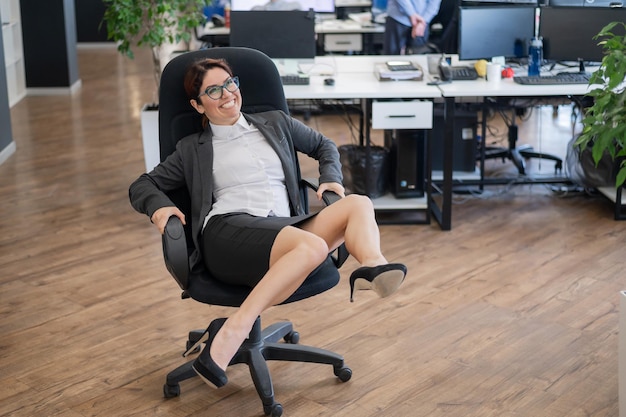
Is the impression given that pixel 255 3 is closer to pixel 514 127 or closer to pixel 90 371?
pixel 514 127

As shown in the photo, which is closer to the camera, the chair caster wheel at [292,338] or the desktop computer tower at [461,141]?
the chair caster wheel at [292,338]

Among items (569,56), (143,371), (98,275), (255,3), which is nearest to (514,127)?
(569,56)

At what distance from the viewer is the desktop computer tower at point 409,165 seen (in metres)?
5.04

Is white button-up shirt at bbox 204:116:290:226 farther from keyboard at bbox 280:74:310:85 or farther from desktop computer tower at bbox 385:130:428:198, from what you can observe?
desktop computer tower at bbox 385:130:428:198

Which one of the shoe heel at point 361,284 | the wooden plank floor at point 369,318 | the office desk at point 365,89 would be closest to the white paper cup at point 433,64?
the office desk at point 365,89

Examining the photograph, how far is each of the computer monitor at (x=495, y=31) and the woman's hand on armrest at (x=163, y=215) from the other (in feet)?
8.52

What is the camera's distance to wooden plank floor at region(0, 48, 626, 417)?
316 cm

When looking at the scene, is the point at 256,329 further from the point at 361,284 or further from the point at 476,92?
the point at 476,92

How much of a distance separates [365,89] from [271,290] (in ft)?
7.10

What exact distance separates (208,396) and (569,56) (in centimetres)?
301

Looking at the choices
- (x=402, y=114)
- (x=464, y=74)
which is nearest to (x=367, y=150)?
(x=402, y=114)

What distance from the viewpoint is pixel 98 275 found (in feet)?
14.1

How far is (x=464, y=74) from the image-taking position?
5.02 meters

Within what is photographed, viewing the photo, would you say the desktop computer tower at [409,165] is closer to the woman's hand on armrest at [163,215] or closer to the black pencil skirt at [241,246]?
the black pencil skirt at [241,246]
